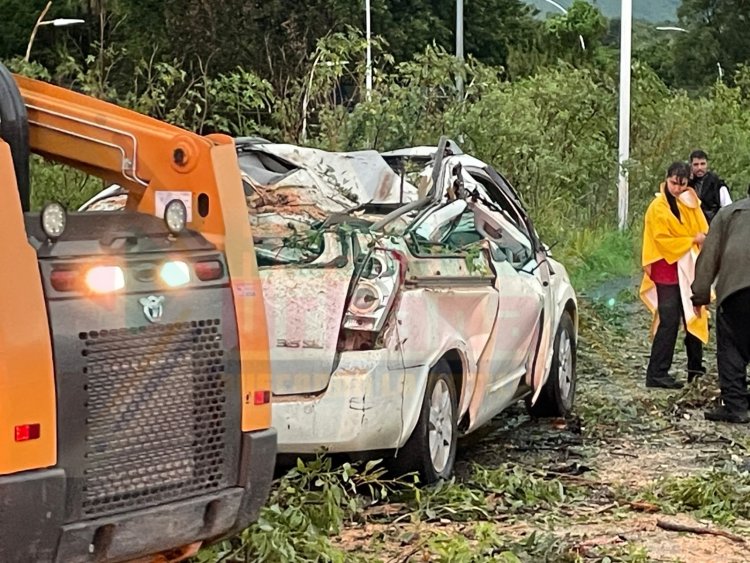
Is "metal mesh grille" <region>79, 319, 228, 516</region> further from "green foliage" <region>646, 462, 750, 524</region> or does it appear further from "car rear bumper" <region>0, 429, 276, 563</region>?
"green foliage" <region>646, 462, 750, 524</region>

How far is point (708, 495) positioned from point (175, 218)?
3.48 m

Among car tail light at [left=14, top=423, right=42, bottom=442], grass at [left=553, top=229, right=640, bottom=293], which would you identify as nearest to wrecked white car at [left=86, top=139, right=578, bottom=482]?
car tail light at [left=14, top=423, right=42, bottom=442]

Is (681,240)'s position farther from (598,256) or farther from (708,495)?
(598,256)

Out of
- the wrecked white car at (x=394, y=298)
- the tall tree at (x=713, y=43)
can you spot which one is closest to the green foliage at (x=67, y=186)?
the wrecked white car at (x=394, y=298)

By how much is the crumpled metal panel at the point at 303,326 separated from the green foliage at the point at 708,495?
1893mm

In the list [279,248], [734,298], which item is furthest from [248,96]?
[279,248]

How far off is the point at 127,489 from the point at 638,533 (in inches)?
113

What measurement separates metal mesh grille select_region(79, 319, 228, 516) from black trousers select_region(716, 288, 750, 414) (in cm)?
544

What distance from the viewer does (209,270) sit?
453 cm

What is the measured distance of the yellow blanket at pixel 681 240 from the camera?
10.5 metres

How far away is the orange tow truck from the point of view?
395 centimetres

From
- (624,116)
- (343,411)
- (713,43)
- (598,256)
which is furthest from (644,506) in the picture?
(713,43)

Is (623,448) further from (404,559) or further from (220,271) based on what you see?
(220,271)

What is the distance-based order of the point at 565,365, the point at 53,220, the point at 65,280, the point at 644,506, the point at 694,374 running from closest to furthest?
1. the point at 65,280
2. the point at 53,220
3. the point at 644,506
4. the point at 565,365
5. the point at 694,374
